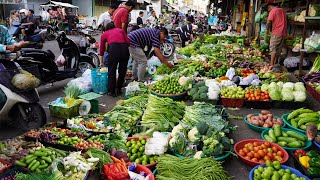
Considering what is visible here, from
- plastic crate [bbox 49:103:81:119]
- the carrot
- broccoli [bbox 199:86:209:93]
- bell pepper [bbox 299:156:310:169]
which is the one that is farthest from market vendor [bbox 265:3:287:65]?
the carrot

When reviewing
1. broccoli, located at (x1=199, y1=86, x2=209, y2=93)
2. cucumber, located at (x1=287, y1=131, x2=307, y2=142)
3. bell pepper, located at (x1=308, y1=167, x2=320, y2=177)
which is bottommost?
bell pepper, located at (x1=308, y1=167, x2=320, y2=177)

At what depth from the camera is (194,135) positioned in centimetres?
376

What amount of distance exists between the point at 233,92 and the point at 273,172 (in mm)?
2917

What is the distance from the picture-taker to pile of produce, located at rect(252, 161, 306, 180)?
290cm

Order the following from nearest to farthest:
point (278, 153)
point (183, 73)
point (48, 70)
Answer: point (278, 153) → point (48, 70) → point (183, 73)

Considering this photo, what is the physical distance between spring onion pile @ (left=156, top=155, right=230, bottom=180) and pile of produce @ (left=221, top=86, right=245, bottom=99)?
263 centimetres

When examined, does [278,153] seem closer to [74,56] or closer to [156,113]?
[156,113]

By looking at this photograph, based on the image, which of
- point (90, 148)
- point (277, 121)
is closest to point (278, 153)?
point (277, 121)

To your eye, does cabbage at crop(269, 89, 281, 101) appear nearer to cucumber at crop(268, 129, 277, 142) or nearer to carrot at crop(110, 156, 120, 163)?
cucumber at crop(268, 129, 277, 142)

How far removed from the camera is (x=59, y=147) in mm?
3658

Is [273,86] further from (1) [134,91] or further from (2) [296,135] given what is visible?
(1) [134,91]

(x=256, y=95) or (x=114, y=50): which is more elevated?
(x=114, y=50)

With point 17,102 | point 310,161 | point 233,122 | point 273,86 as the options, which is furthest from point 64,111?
point 273,86

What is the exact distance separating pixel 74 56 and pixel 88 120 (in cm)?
341
